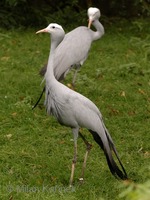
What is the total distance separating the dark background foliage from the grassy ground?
2.96 ft

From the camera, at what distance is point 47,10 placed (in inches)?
457

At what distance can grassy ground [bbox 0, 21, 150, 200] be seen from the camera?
441cm

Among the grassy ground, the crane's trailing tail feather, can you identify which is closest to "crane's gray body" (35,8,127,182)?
the crane's trailing tail feather

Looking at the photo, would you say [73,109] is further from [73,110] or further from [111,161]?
[111,161]

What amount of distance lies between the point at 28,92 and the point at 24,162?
2.27 metres

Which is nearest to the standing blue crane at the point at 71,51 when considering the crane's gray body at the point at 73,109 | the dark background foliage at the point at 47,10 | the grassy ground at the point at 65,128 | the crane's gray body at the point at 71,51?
the crane's gray body at the point at 71,51

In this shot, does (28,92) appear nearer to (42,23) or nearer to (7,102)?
(7,102)

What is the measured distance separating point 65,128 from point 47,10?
20.4 feet

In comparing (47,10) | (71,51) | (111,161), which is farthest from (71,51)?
(47,10)

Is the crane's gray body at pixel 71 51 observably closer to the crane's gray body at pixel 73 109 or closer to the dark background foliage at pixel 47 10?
the crane's gray body at pixel 73 109

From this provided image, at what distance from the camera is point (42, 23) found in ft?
37.3

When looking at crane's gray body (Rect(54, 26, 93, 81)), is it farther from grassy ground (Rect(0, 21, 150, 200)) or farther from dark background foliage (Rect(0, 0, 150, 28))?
dark background foliage (Rect(0, 0, 150, 28))

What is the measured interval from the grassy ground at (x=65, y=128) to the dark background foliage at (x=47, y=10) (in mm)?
902

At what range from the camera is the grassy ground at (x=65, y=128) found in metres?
4.41
